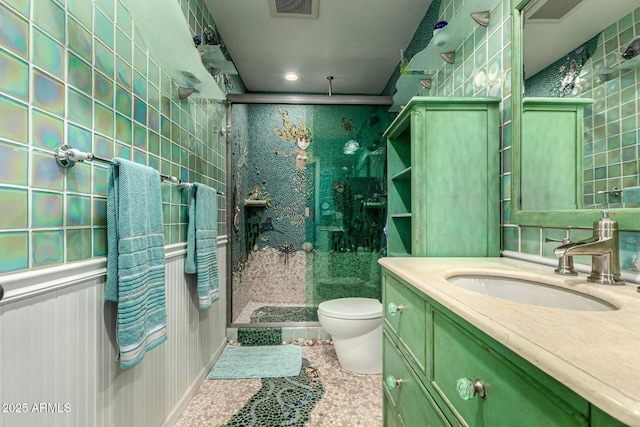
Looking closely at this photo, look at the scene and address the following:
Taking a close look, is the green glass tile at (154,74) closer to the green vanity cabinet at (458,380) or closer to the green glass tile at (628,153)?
the green vanity cabinet at (458,380)

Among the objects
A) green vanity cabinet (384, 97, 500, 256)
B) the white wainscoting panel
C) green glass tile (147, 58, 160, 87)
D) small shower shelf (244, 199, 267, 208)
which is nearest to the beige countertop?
green vanity cabinet (384, 97, 500, 256)

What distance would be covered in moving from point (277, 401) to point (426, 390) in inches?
47.5

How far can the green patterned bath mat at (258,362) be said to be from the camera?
1935 mm

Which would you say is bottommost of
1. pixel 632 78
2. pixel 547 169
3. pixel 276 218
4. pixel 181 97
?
pixel 276 218

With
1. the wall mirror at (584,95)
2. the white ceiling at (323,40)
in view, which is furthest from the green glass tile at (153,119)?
the wall mirror at (584,95)

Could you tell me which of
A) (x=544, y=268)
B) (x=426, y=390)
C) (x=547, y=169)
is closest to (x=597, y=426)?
(x=426, y=390)

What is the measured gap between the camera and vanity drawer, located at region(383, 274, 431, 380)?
76 cm

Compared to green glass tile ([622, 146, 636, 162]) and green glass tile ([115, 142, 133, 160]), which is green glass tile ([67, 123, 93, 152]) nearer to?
green glass tile ([115, 142, 133, 160])

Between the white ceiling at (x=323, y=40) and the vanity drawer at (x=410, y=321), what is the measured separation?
1.95 meters

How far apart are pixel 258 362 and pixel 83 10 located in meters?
2.13

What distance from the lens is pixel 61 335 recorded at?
816 millimetres

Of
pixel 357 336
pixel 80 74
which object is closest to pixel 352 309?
pixel 357 336

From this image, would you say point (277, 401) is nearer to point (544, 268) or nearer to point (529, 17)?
point (544, 268)

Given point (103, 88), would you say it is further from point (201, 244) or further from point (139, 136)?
point (201, 244)
